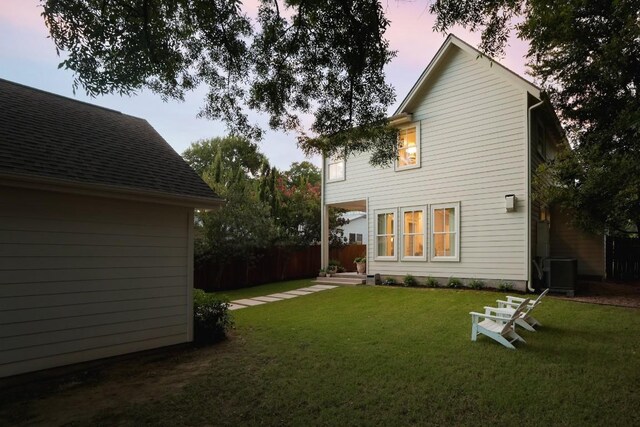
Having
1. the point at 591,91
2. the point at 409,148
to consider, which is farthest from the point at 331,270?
the point at 591,91

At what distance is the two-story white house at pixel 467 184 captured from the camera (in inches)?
400

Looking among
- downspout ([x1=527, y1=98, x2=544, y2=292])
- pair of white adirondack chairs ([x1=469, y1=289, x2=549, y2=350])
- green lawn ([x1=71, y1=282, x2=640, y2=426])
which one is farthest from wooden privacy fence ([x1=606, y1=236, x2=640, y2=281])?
pair of white adirondack chairs ([x1=469, y1=289, x2=549, y2=350])

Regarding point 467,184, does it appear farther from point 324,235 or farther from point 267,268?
point 267,268

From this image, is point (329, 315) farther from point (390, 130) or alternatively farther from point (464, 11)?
point (464, 11)

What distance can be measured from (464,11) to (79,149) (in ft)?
21.0

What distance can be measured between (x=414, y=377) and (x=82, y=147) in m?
6.20

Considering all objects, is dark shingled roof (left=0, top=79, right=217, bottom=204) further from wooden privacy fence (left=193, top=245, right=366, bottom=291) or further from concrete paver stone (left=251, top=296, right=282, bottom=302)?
wooden privacy fence (left=193, top=245, right=366, bottom=291)

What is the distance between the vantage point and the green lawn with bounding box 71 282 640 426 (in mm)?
3531

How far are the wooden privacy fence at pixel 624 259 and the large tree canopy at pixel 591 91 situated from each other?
3155 millimetres

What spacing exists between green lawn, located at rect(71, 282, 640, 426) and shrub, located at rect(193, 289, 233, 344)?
0.32 metres

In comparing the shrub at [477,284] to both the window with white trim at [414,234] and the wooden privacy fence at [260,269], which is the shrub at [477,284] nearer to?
the window with white trim at [414,234]

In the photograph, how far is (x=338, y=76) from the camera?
552 centimetres

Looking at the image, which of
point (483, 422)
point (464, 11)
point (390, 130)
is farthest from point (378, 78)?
point (483, 422)

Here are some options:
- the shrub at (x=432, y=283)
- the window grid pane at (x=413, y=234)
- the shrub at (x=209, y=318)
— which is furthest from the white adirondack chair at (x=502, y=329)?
A: the window grid pane at (x=413, y=234)
